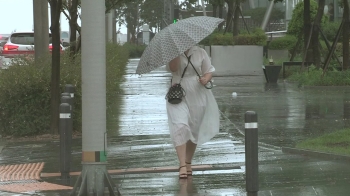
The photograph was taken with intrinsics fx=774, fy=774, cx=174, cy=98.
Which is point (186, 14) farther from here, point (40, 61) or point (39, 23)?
point (40, 61)

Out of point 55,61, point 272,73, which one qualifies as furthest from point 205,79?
point 272,73

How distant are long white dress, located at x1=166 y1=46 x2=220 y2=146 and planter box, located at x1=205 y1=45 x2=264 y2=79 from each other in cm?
2383

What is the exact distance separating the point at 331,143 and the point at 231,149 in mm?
1467

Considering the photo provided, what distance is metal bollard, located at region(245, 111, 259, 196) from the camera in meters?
7.93

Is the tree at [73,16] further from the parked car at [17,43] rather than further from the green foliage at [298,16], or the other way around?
the green foliage at [298,16]

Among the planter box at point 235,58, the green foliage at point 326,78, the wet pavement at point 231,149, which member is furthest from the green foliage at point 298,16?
the wet pavement at point 231,149

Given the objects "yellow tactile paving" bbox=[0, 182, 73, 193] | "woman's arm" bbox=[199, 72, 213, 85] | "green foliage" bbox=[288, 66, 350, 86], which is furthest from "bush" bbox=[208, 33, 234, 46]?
"yellow tactile paving" bbox=[0, 182, 73, 193]

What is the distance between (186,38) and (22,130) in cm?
551

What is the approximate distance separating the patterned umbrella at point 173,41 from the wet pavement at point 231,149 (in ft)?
4.66

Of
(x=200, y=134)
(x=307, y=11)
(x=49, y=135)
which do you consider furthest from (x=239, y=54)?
(x=200, y=134)

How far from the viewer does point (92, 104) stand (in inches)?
322

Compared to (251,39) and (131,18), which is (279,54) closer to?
(251,39)

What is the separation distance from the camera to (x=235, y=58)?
3353 cm

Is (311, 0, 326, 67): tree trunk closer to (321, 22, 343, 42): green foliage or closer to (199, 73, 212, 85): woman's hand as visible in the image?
(321, 22, 343, 42): green foliage
